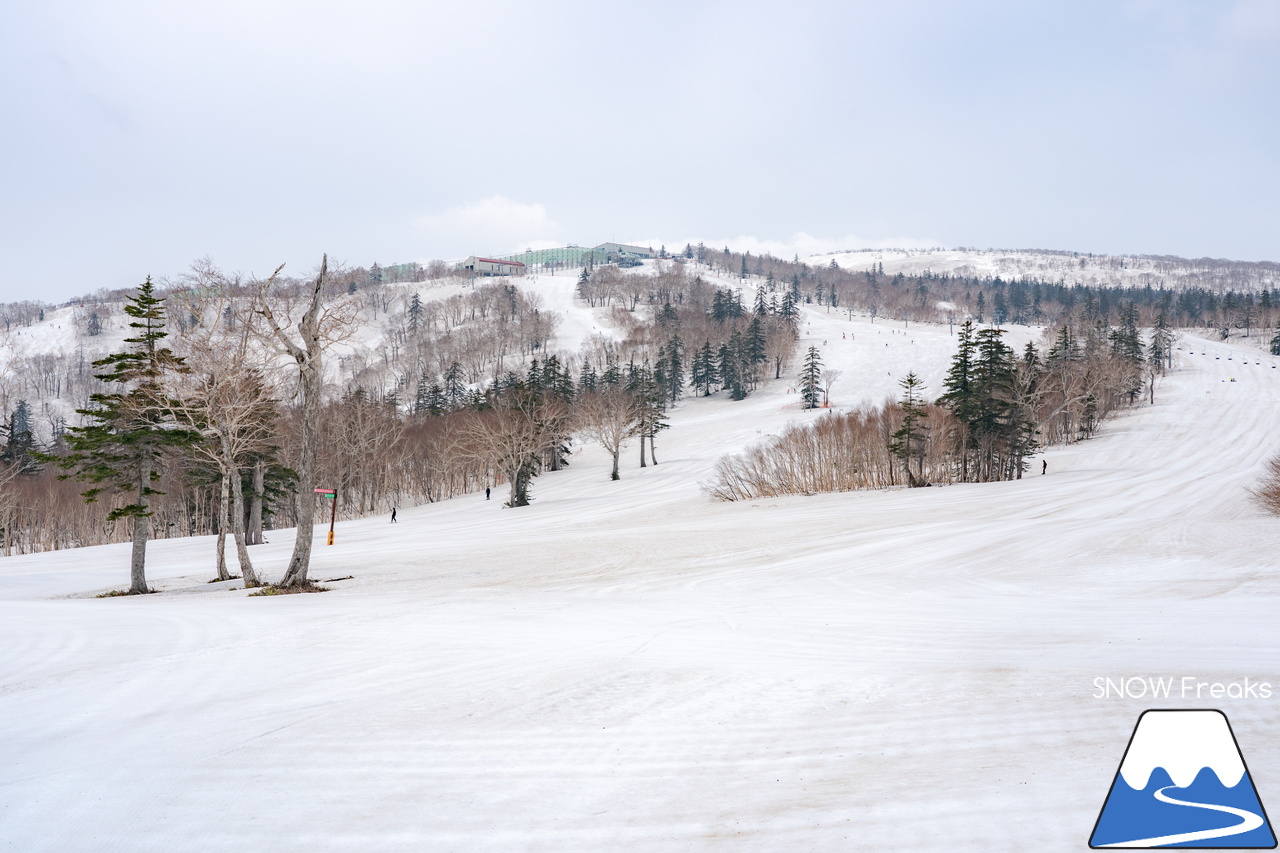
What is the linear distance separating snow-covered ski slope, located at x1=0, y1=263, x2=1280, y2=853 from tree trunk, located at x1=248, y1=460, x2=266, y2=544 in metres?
18.1

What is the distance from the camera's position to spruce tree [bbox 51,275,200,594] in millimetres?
18891

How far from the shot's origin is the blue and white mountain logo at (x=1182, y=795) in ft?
11.0

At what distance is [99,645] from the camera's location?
8.98m

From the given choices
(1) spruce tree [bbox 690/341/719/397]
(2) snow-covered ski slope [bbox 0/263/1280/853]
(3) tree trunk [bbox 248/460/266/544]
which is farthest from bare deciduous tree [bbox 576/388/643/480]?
(2) snow-covered ski slope [bbox 0/263/1280/853]

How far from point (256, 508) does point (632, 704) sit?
33.8 meters

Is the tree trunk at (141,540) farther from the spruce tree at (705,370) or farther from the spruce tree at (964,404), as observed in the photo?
the spruce tree at (705,370)

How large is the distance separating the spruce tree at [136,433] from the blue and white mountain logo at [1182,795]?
2159 centimetres

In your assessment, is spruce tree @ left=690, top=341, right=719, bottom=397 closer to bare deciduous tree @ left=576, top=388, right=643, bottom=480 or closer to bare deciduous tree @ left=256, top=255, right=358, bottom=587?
bare deciduous tree @ left=576, top=388, right=643, bottom=480

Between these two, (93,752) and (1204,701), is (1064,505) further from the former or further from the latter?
(93,752)

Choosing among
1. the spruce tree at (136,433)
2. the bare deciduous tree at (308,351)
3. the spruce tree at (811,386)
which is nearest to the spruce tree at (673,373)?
the spruce tree at (811,386)

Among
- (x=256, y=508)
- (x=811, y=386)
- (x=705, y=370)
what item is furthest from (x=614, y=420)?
(x=705, y=370)

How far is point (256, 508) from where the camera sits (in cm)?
3419

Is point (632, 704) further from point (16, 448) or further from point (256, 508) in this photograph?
point (16, 448)

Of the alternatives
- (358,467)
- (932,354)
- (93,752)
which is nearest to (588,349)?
(932,354)
